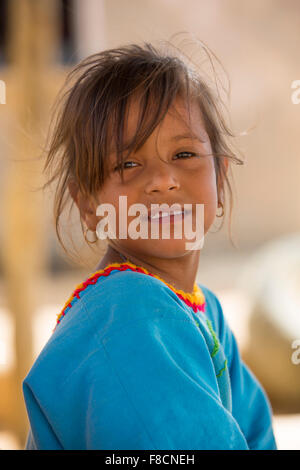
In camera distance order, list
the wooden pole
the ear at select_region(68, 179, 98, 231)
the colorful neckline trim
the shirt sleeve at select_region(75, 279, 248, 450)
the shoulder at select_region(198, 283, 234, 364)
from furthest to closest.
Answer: the wooden pole, the shoulder at select_region(198, 283, 234, 364), the ear at select_region(68, 179, 98, 231), the colorful neckline trim, the shirt sleeve at select_region(75, 279, 248, 450)

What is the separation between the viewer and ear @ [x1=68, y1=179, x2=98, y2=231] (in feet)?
3.36

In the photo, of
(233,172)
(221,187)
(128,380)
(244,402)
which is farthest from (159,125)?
(233,172)

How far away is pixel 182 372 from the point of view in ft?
2.39

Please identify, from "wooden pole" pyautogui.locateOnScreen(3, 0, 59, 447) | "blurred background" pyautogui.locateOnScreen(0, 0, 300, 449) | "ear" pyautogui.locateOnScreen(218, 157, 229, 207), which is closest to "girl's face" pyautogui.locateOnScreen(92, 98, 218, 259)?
"ear" pyautogui.locateOnScreen(218, 157, 229, 207)

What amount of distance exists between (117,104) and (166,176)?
0.14m

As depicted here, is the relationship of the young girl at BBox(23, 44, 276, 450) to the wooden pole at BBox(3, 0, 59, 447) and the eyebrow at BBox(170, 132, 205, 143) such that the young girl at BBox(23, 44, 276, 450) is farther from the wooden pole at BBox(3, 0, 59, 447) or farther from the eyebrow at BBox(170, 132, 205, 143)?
the wooden pole at BBox(3, 0, 59, 447)

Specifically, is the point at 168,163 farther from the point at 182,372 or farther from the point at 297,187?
the point at 297,187

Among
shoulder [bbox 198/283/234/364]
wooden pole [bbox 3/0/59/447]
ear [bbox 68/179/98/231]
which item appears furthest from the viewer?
wooden pole [bbox 3/0/59/447]

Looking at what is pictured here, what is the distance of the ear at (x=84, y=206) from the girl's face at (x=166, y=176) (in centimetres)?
5

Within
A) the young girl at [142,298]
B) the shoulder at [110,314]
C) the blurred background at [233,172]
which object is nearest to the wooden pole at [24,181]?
the blurred background at [233,172]

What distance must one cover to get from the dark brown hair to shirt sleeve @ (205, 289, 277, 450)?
32 centimetres

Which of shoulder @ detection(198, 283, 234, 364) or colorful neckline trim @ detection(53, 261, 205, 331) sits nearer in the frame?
colorful neckline trim @ detection(53, 261, 205, 331)

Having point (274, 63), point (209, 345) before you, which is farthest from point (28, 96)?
point (274, 63)

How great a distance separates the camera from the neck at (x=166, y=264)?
98 centimetres
